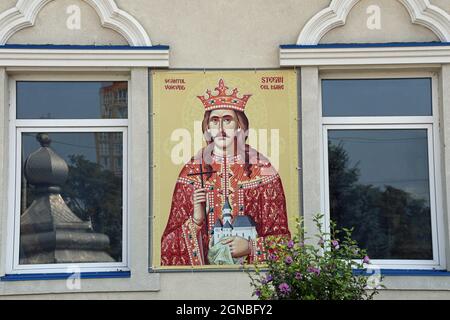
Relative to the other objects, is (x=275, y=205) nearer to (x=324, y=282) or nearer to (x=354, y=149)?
(x=354, y=149)

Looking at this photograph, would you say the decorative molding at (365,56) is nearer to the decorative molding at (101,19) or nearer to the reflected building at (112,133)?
the decorative molding at (101,19)

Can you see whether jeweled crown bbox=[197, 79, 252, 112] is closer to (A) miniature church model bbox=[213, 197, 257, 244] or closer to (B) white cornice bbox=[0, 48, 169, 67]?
(B) white cornice bbox=[0, 48, 169, 67]

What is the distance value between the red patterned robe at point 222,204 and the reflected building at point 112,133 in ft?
2.01

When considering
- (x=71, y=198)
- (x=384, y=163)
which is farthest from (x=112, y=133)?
(x=384, y=163)

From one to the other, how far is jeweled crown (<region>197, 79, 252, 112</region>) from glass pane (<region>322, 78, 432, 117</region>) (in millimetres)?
750

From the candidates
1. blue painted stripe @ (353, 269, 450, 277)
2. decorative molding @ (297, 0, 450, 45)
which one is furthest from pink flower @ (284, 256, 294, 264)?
decorative molding @ (297, 0, 450, 45)

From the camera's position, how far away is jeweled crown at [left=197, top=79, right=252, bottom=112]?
298 inches

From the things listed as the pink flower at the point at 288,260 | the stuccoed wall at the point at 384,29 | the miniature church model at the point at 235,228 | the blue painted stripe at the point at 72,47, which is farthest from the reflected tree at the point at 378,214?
the blue painted stripe at the point at 72,47

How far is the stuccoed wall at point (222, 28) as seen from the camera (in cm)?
761

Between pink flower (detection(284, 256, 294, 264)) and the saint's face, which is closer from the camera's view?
pink flower (detection(284, 256, 294, 264))

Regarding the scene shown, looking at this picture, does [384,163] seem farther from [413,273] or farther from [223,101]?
[223,101]

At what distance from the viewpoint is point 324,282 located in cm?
578

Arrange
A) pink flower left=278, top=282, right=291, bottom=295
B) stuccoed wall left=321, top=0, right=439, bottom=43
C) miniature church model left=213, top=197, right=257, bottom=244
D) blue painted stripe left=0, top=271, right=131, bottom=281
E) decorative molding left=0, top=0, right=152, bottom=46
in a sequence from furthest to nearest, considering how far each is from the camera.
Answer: stuccoed wall left=321, top=0, right=439, bottom=43 < decorative molding left=0, top=0, right=152, bottom=46 < miniature church model left=213, top=197, right=257, bottom=244 < blue painted stripe left=0, top=271, right=131, bottom=281 < pink flower left=278, top=282, right=291, bottom=295
